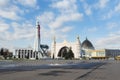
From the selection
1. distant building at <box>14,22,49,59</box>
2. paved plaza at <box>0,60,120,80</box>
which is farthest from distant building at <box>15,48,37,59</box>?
paved plaza at <box>0,60,120,80</box>

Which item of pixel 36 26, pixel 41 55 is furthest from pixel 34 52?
pixel 36 26

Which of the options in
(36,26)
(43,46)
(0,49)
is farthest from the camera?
(43,46)

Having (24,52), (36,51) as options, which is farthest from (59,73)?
(24,52)

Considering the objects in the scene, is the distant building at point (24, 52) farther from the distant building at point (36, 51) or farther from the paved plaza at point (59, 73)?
the paved plaza at point (59, 73)

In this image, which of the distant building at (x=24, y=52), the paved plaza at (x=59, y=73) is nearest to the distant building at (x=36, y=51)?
the distant building at (x=24, y=52)

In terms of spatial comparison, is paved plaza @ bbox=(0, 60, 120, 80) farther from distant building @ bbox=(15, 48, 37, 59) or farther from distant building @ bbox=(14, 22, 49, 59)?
distant building @ bbox=(15, 48, 37, 59)

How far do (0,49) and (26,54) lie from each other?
2059 centimetres

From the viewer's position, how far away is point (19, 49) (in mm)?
197375

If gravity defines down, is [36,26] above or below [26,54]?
above

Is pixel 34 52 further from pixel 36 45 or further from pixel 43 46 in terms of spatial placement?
pixel 43 46

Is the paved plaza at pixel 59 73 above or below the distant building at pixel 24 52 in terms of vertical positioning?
below

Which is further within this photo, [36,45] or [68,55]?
[68,55]

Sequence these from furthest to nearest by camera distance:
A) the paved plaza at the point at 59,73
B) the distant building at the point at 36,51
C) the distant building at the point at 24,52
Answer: the distant building at the point at 24,52 → the distant building at the point at 36,51 → the paved plaza at the point at 59,73

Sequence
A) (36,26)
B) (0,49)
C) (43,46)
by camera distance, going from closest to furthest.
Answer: (36,26)
(0,49)
(43,46)
